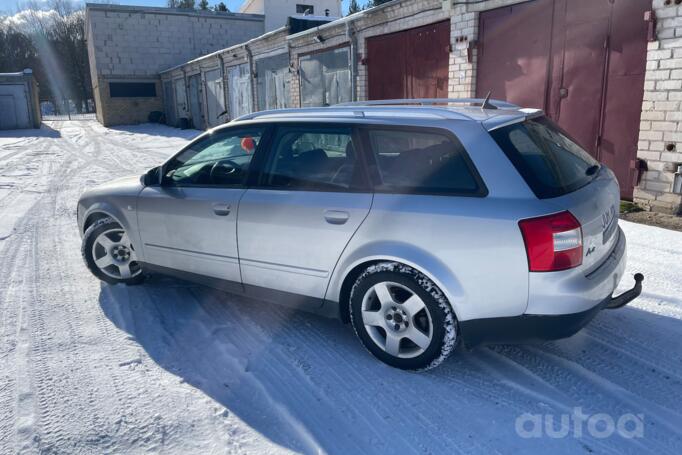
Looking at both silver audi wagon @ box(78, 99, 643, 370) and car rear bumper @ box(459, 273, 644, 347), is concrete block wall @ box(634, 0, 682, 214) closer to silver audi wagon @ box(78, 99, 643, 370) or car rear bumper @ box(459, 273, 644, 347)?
silver audi wagon @ box(78, 99, 643, 370)

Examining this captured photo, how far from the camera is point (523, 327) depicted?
2.63m

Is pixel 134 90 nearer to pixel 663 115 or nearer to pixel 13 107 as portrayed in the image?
pixel 13 107

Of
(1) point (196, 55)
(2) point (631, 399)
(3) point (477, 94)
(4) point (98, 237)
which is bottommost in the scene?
(2) point (631, 399)

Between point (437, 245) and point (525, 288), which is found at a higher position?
point (437, 245)

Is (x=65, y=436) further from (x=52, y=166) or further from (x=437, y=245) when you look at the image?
(x=52, y=166)

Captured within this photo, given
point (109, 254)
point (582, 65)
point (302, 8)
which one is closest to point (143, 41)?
point (302, 8)

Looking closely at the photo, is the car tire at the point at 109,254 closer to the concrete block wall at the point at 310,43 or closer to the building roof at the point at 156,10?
the concrete block wall at the point at 310,43

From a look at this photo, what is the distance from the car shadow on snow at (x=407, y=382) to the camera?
241 centimetres

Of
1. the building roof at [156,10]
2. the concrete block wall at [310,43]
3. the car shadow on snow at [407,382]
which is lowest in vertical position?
the car shadow on snow at [407,382]

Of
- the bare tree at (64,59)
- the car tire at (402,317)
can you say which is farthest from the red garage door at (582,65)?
the bare tree at (64,59)

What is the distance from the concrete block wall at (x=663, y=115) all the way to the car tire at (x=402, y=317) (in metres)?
5.36

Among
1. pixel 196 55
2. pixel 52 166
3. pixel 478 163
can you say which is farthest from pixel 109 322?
pixel 196 55

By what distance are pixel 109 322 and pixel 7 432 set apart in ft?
4.21

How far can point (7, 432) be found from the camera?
2.47m
